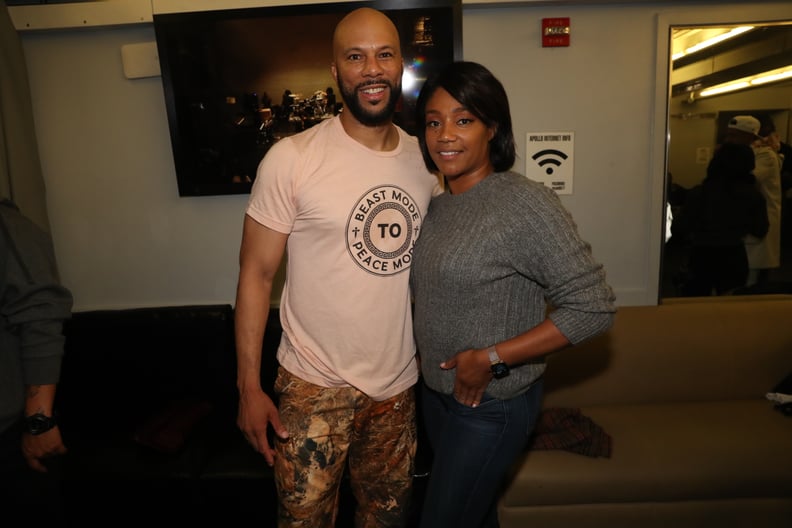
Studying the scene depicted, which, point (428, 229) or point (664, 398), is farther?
point (664, 398)

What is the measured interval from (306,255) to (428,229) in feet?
1.11

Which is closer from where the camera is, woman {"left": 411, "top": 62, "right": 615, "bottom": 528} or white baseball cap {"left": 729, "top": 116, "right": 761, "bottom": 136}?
woman {"left": 411, "top": 62, "right": 615, "bottom": 528}

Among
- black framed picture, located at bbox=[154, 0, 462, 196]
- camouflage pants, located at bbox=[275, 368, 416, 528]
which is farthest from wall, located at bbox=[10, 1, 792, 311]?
camouflage pants, located at bbox=[275, 368, 416, 528]

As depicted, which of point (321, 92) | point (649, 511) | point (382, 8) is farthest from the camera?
point (321, 92)

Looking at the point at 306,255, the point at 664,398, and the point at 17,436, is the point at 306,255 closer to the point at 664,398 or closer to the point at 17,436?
the point at 17,436

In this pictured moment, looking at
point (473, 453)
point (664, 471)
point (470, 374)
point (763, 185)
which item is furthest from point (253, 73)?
point (763, 185)

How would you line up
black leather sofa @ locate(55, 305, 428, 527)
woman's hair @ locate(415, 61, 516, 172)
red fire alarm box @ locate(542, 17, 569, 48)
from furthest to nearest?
red fire alarm box @ locate(542, 17, 569, 48)
black leather sofa @ locate(55, 305, 428, 527)
woman's hair @ locate(415, 61, 516, 172)

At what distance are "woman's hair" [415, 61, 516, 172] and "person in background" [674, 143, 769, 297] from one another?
1805 millimetres

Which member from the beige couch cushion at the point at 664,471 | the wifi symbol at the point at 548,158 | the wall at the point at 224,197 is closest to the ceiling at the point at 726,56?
the wall at the point at 224,197

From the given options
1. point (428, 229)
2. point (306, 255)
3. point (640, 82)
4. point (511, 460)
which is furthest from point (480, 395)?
point (640, 82)

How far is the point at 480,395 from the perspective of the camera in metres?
1.19

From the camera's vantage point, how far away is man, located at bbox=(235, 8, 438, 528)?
1267 millimetres

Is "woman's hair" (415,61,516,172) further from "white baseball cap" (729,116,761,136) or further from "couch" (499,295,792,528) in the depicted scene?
"white baseball cap" (729,116,761,136)

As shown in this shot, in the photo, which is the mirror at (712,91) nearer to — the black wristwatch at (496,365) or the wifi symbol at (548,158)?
the wifi symbol at (548,158)
